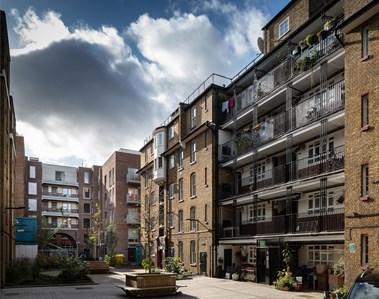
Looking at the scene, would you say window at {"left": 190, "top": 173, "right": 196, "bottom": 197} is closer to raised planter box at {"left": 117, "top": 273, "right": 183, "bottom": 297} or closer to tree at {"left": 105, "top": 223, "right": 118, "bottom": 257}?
raised planter box at {"left": 117, "top": 273, "right": 183, "bottom": 297}

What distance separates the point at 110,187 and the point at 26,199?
1783cm

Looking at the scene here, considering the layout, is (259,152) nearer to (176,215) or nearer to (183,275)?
(183,275)

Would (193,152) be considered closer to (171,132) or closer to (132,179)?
(171,132)

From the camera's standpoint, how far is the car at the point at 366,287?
686cm

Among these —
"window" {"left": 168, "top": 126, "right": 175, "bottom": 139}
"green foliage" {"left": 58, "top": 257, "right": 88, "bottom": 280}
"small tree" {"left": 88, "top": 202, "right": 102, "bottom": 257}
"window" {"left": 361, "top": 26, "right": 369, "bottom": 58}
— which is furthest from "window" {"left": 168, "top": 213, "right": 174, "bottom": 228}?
"window" {"left": 361, "top": 26, "right": 369, "bottom": 58}

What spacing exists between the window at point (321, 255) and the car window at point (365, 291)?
1430 cm

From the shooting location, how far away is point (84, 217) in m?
69.8

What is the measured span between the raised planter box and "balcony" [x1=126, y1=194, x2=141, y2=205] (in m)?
33.6

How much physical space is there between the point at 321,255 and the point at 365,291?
15136mm

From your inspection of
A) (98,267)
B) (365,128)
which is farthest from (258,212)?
(98,267)

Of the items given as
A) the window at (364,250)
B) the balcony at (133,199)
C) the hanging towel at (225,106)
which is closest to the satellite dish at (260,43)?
the hanging towel at (225,106)

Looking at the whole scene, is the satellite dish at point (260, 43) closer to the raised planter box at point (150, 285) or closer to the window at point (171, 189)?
the window at point (171, 189)

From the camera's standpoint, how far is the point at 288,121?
22.5 m

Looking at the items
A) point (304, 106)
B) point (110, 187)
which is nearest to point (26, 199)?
point (110, 187)
